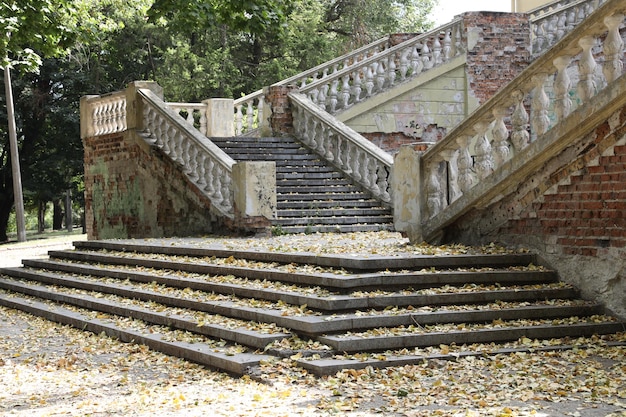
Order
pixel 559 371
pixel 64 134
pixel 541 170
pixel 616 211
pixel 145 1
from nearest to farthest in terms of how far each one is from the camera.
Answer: pixel 559 371 → pixel 616 211 → pixel 541 170 → pixel 145 1 → pixel 64 134

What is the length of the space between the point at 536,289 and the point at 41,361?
15.4 ft

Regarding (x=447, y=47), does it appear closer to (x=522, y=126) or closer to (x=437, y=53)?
(x=437, y=53)

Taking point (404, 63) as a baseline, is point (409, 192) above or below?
below

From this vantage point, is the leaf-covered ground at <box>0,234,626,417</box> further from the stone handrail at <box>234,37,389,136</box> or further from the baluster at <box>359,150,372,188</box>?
the stone handrail at <box>234,37,389,136</box>

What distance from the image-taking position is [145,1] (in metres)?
21.1

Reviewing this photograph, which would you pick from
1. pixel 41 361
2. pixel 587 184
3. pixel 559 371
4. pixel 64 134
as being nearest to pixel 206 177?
pixel 41 361

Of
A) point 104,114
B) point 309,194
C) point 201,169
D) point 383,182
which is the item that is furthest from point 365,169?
point 104,114

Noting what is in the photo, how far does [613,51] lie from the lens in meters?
7.85

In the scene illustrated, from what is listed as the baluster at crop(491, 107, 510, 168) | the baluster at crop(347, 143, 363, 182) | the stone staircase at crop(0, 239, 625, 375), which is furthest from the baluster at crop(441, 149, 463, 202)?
the baluster at crop(347, 143, 363, 182)

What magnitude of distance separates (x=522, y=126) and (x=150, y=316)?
435 cm

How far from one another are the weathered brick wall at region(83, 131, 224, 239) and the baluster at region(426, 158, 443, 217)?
4587 millimetres

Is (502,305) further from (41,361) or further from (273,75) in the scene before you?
(273,75)

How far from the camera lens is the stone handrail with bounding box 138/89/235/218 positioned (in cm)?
1358

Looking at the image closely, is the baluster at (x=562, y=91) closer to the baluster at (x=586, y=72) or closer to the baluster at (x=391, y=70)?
the baluster at (x=586, y=72)
